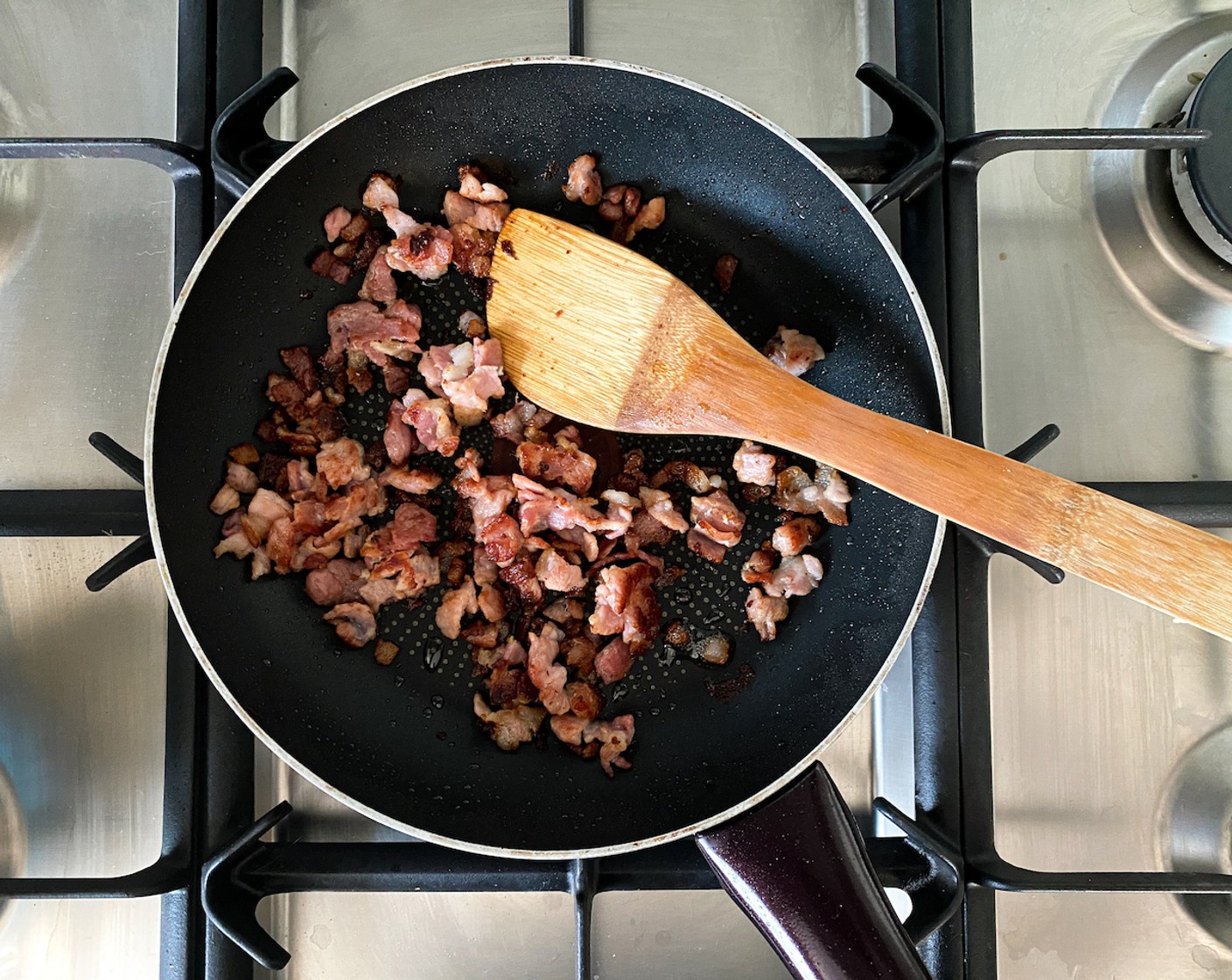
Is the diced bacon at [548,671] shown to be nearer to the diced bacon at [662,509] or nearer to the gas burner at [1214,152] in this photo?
the diced bacon at [662,509]

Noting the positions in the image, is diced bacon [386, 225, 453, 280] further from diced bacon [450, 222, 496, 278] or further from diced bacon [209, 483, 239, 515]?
diced bacon [209, 483, 239, 515]

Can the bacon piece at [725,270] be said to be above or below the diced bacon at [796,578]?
above

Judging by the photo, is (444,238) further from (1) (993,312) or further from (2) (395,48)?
(1) (993,312)

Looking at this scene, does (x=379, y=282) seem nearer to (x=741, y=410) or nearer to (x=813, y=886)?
(x=741, y=410)

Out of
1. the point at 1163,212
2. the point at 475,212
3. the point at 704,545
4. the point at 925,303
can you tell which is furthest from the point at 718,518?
the point at 1163,212

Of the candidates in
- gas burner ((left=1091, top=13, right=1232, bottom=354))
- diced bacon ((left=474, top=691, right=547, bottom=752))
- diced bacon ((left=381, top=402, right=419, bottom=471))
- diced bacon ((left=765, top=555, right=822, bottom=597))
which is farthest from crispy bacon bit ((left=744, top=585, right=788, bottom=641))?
gas burner ((left=1091, top=13, right=1232, bottom=354))

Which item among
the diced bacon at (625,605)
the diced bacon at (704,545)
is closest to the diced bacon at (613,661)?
the diced bacon at (625,605)
